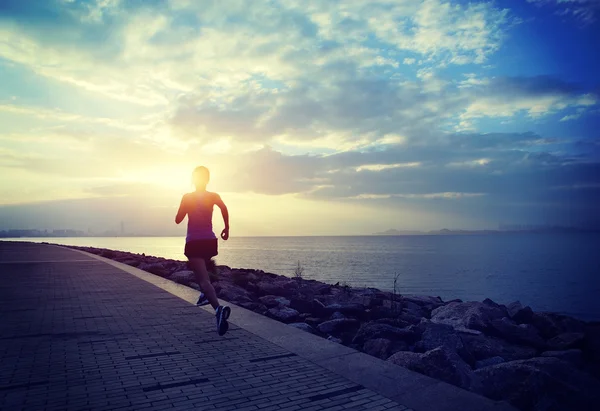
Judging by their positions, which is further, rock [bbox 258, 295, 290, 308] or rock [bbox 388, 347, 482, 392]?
rock [bbox 258, 295, 290, 308]

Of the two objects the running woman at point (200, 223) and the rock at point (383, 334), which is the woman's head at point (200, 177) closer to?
the running woman at point (200, 223)

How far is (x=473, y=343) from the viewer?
7.55m

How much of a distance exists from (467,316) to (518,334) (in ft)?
3.61

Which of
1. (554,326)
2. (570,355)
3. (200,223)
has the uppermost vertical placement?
(200,223)

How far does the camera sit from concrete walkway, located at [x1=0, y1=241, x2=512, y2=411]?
10.9ft

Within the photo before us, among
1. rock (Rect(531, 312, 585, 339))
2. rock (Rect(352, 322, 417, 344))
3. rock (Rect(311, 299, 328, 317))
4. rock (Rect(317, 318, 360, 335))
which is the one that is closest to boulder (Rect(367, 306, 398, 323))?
rock (Rect(311, 299, 328, 317))

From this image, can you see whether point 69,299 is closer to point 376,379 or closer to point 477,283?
point 376,379

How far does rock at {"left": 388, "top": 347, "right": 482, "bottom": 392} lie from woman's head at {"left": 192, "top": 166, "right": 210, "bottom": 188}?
3386mm

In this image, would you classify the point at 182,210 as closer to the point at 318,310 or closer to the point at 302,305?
the point at 318,310

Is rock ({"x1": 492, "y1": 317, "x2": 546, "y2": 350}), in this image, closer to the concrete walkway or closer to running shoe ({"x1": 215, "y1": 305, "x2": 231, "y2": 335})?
the concrete walkway

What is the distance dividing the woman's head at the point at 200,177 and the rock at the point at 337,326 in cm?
371

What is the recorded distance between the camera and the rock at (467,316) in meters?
9.54

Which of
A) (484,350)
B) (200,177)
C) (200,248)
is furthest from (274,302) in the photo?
(200,177)

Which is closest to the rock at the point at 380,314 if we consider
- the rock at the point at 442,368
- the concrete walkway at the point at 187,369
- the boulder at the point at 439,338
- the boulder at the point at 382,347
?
the boulder at the point at 439,338
